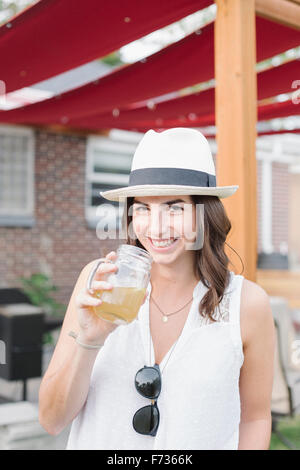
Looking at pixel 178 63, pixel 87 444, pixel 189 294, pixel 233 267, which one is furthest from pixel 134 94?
pixel 87 444

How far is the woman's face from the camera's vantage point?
4.24 feet

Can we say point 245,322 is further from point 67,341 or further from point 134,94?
point 134,94

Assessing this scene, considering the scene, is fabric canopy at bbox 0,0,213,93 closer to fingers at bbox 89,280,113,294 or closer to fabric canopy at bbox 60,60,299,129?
fabric canopy at bbox 60,60,299,129

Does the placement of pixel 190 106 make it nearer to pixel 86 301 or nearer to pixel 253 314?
pixel 253 314

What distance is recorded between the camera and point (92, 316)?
46.1 inches

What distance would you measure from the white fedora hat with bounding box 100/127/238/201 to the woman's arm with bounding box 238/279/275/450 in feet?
1.08

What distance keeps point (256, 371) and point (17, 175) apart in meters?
6.72

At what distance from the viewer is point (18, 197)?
758 centimetres

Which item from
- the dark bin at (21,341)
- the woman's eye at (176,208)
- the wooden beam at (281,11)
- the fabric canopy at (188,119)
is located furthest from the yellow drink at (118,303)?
the fabric canopy at (188,119)

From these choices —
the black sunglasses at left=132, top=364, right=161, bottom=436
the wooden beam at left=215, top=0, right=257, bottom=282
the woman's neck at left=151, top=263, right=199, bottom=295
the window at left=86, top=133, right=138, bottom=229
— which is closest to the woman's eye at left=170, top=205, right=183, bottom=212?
the woman's neck at left=151, top=263, right=199, bottom=295

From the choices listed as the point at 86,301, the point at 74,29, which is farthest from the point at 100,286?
the point at 74,29

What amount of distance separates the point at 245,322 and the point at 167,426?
332 millimetres

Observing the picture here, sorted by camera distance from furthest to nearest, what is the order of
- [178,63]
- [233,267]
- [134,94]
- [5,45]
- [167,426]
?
A: [134,94] < [178,63] < [5,45] < [233,267] < [167,426]
